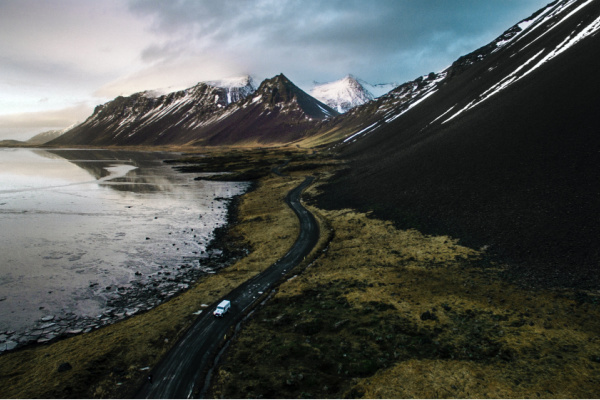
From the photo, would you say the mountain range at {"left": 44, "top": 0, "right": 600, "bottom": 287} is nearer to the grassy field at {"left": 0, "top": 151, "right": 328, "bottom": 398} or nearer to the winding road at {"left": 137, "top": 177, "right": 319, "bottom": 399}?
the winding road at {"left": 137, "top": 177, "right": 319, "bottom": 399}

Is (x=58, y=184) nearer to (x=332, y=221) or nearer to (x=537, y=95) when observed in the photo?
(x=332, y=221)

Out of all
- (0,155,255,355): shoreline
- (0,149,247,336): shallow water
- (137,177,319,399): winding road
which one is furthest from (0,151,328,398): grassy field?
(0,149,247,336): shallow water

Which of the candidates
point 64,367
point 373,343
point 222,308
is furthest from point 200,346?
point 373,343

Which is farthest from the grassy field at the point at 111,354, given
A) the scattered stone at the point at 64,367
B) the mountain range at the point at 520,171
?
the mountain range at the point at 520,171

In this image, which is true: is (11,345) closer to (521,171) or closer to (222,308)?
(222,308)

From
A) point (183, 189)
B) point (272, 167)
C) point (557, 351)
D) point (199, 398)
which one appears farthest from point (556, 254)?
point (272, 167)

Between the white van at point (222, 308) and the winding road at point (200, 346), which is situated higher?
the white van at point (222, 308)

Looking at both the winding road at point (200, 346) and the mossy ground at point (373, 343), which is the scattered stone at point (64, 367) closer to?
the mossy ground at point (373, 343)
